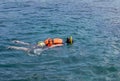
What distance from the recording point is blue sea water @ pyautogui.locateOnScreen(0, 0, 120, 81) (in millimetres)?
20359

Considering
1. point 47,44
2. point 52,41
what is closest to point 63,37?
point 52,41

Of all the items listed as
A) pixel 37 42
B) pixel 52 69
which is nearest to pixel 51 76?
pixel 52 69

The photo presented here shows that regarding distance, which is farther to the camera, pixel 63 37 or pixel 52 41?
pixel 63 37

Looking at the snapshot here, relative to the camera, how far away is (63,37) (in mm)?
27453

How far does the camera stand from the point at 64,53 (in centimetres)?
2364

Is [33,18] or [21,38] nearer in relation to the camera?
[21,38]

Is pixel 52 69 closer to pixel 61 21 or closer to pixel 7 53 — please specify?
pixel 7 53

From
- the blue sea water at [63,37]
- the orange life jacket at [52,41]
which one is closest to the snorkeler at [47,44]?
the orange life jacket at [52,41]

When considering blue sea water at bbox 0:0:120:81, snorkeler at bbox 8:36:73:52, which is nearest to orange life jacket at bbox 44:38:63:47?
snorkeler at bbox 8:36:73:52

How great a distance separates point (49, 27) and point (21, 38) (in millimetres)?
4304

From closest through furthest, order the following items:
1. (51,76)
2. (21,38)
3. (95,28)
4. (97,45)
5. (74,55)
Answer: (51,76) → (74,55) → (97,45) → (21,38) → (95,28)

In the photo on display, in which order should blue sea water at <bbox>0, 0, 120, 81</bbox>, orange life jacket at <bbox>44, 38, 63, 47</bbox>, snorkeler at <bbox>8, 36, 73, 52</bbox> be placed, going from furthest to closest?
orange life jacket at <bbox>44, 38, 63, 47</bbox>, snorkeler at <bbox>8, 36, 73, 52</bbox>, blue sea water at <bbox>0, 0, 120, 81</bbox>

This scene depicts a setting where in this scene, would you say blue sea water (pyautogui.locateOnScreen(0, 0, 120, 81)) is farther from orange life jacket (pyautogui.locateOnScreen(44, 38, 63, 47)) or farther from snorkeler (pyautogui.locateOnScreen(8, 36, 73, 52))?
orange life jacket (pyautogui.locateOnScreen(44, 38, 63, 47))

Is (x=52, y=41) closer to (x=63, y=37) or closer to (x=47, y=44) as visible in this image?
→ (x=47, y=44)
